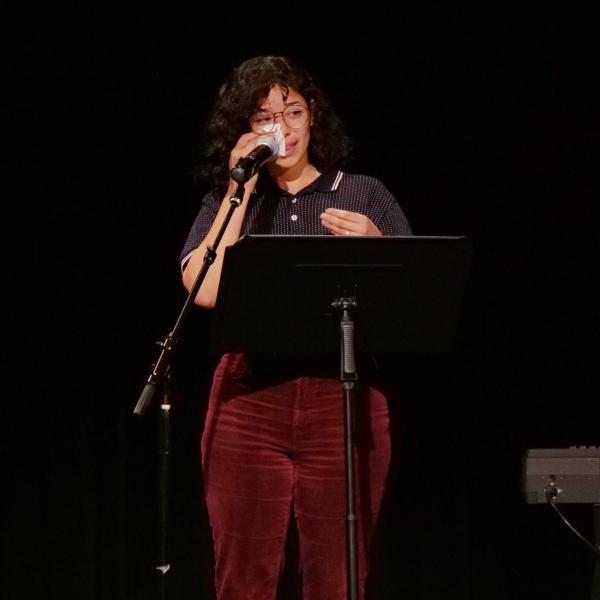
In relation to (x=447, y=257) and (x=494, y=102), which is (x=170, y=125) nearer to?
(x=494, y=102)

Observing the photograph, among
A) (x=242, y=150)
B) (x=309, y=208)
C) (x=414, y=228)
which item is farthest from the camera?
(x=414, y=228)

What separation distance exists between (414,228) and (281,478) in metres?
1.40

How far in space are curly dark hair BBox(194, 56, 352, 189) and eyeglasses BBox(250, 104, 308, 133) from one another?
2 centimetres

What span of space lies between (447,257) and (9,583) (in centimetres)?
202

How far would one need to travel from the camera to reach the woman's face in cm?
199

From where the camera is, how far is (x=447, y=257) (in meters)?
1.57

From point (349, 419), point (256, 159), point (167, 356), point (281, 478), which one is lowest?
point (281, 478)

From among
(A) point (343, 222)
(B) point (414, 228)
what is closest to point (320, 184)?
(A) point (343, 222)

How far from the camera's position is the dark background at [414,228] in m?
2.91

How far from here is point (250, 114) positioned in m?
2.02

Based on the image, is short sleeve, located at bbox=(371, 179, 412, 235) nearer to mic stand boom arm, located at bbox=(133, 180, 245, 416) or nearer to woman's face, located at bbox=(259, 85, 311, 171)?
woman's face, located at bbox=(259, 85, 311, 171)

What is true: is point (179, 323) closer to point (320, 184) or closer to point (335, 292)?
point (335, 292)

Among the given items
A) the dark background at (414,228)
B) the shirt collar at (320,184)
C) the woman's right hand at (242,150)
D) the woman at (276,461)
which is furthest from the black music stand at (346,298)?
the dark background at (414,228)

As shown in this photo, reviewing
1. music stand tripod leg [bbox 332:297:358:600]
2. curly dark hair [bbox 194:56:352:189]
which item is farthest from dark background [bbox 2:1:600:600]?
music stand tripod leg [bbox 332:297:358:600]
